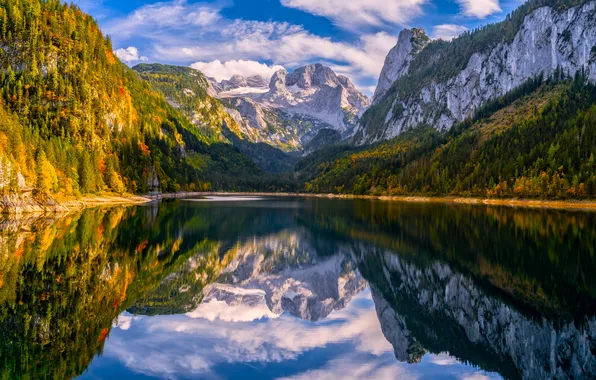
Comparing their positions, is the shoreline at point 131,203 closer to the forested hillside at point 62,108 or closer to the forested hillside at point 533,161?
the forested hillside at point 533,161

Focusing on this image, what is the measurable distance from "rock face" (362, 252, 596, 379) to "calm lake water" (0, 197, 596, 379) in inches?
3.3

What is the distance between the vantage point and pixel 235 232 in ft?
208

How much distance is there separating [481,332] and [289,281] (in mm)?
17067

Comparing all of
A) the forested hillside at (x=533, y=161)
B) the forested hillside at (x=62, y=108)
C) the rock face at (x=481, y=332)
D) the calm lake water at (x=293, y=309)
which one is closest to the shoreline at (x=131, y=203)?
the forested hillside at (x=533, y=161)

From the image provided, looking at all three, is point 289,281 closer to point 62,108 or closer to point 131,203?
point 131,203

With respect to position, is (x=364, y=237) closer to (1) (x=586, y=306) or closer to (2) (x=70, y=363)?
(1) (x=586, y=306)

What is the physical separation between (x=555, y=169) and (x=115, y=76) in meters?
165

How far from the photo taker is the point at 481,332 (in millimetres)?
22109

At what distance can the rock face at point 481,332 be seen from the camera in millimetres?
17938

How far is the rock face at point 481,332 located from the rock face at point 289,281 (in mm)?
3636

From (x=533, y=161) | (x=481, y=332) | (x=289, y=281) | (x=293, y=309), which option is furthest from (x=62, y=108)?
(x=533, y=161)

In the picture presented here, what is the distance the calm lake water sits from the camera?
17641 mm

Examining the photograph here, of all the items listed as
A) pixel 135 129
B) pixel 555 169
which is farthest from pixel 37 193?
pixel 555 169

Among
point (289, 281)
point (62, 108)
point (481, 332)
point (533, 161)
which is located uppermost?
point (62, 108)
